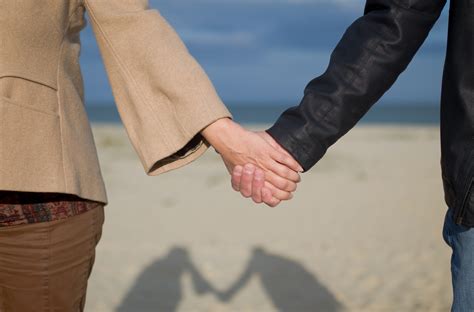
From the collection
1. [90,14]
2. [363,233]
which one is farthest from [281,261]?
[90,14]

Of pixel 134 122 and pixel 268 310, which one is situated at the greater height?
pixel 134 122

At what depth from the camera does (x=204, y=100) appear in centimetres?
208

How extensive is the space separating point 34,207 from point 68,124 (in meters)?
0.26

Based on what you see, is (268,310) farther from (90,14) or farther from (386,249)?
(90,14)

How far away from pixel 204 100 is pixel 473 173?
82 centimetres

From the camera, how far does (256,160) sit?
2.38 meters

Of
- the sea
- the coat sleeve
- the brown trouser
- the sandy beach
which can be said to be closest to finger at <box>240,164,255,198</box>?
the coat sleeve

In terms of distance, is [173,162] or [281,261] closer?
[173,162]

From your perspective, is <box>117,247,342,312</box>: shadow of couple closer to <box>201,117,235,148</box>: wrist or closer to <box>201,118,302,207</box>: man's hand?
<box>201,118,302,207</box>: man's hand

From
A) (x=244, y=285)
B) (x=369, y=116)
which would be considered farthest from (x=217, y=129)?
(x=369, y=116)

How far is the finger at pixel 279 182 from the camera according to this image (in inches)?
94.3

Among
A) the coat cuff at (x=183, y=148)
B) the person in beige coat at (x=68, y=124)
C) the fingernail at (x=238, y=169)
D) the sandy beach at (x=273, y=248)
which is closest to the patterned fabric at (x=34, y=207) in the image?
the person in beige coat at (x=68, y=124)

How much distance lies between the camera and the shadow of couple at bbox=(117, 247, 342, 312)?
16.1 ft

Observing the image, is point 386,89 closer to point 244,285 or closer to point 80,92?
point 80,92
